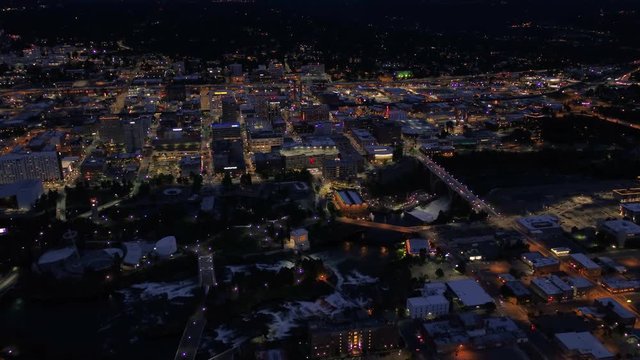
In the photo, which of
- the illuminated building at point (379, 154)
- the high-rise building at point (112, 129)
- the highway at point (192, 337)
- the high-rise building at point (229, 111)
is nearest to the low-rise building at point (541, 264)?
the highway at point (192, 337)

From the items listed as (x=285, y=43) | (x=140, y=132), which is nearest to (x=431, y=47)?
(x=285, y=43)

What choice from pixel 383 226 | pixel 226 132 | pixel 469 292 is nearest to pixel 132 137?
pixel 226 132

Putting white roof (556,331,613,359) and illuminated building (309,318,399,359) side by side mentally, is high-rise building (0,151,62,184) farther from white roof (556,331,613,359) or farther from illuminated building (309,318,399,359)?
white roof (556,331,613,359)

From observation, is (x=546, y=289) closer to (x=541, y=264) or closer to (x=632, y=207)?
(x=541, y=264)

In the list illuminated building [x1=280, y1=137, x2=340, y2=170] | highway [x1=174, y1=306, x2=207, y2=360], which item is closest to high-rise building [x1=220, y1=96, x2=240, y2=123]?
illuminated building [x1=280, y1=137, x2=340, y2=170]

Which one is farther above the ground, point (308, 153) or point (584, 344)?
point (308, 153)
